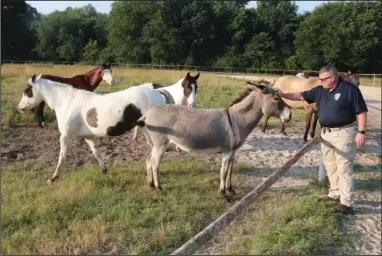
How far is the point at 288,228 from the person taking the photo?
4543 mm

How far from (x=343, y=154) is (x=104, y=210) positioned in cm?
359

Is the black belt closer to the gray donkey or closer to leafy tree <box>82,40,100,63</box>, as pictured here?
the gray donkey

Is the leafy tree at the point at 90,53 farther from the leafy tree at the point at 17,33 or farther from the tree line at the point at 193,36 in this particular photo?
the leafy tree at the point at 17,33

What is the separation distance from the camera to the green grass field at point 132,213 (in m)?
4.14

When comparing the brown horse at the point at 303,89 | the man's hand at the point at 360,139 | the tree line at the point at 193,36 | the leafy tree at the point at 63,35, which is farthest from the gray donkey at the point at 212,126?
the leafy tree at the point at 63,35

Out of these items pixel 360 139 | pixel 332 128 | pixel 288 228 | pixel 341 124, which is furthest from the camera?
pixel 332 128

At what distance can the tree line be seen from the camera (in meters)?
45.8

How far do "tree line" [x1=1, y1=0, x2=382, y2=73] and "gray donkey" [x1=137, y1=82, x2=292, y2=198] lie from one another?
40.4 meters

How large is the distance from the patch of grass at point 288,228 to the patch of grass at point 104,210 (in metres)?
0.60

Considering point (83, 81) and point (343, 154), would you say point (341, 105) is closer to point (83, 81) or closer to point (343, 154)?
point (343, 154)

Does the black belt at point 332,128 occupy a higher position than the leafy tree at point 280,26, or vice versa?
the leafy tree at point 280,26

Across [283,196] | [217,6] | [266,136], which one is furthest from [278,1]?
[283,196]

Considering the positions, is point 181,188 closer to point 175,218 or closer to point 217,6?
point 175,218

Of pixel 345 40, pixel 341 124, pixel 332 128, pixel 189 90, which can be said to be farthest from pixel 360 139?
pixel 345 40
